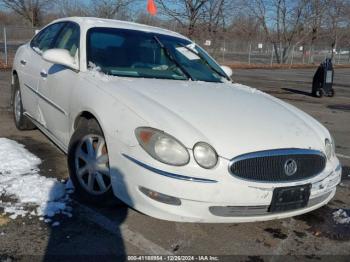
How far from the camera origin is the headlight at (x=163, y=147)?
2920 mm

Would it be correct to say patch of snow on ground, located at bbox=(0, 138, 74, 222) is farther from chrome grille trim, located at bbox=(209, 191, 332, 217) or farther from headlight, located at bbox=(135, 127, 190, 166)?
chrome grille trim, located at bbox=(209, 191, 332, 217)

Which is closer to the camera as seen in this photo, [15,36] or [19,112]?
[19,112]

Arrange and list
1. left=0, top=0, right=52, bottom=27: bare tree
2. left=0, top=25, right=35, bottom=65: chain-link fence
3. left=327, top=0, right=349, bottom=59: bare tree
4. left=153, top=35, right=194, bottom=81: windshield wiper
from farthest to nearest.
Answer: left=0, top=0, right=52, bottom=27: bare tree < left=327, top=0, right=349, bottom=59: bare tree < left=0, top=25, right=35, bottom=65: chain-link fence < left=153, top=35, right=194, bottom=81: windshield wiper

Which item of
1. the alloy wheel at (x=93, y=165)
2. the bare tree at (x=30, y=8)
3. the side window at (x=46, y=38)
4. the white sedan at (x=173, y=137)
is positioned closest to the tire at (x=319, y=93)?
the white sedan at (x=173, y=137)

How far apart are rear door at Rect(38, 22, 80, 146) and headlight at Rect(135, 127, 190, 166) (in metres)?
1.26

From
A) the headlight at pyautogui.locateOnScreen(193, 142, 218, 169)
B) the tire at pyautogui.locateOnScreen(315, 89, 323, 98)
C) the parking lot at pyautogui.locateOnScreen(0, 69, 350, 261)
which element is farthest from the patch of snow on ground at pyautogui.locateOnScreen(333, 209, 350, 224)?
the tire at pyautogui.locateOnScreen(315, 89, 323, 98)

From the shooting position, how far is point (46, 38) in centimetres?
536

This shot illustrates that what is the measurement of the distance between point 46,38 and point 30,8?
42.0m

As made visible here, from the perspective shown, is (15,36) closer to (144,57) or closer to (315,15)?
(144,57)

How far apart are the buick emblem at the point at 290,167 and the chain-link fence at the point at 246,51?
19.5 metres

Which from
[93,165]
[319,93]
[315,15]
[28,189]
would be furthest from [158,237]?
[315,15]

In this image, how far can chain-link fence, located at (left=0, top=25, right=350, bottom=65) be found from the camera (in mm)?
23064

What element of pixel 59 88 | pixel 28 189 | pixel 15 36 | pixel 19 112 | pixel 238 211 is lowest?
pixel 28 189

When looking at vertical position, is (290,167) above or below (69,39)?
below
